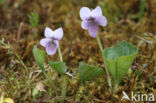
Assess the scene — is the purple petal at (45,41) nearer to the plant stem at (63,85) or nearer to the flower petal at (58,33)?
the flower petal at (58,33)

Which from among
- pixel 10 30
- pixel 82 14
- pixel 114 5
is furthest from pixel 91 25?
pixel 114 5

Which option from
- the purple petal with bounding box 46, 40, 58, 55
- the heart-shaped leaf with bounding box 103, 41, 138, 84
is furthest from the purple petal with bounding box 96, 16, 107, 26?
the purple petal with bounding box 46, 40, 58, 55

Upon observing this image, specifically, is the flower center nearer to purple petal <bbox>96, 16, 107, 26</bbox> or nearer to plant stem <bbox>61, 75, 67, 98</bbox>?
purple petal <bbox>96, 16, 107, 26</bbox>

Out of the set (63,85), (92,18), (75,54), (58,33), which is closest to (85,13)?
(92,18)

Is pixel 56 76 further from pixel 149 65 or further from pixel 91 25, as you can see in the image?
pixel 149 65

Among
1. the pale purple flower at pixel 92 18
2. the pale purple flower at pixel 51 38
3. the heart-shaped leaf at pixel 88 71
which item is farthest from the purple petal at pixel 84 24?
the heart-shaped leaf at pixel 88 71
